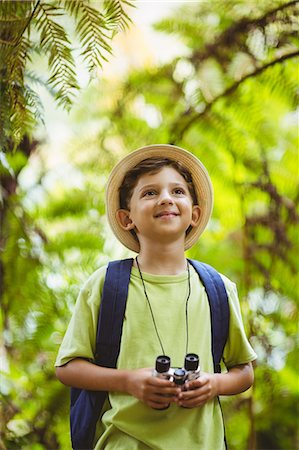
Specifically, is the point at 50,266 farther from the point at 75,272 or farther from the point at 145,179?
the point at 145,179

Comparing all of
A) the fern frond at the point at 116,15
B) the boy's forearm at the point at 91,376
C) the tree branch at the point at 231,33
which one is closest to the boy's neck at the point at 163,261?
the boy's forearm at the point at 91,376

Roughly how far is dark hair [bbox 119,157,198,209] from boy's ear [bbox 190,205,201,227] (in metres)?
0.02

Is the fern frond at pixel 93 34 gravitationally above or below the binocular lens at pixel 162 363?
above

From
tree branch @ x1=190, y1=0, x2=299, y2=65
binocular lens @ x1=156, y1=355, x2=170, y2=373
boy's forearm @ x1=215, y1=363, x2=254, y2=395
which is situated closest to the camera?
binocular lens @ x1=156, y1=355, x2=170, y2=373

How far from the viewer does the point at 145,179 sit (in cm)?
146

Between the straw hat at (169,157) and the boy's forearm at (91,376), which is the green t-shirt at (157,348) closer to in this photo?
the boy's forearm at (91,376)

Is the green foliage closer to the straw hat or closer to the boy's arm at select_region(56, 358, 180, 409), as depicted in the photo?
the straw hat

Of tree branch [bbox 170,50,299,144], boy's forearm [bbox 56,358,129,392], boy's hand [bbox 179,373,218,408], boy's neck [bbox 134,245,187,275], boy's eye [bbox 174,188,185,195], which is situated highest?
tree branch [bbox 170,50,299,144]

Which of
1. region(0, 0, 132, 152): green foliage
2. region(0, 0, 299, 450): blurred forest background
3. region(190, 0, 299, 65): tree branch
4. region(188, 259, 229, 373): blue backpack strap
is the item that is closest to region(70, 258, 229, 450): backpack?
region(188, 259, 229, 373): blue backpack strap

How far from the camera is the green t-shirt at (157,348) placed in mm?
1286

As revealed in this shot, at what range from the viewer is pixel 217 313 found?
1.39 meters

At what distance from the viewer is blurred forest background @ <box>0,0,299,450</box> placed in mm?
2551

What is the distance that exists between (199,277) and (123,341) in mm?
249

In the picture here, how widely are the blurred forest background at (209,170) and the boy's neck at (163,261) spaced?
3.46ft
